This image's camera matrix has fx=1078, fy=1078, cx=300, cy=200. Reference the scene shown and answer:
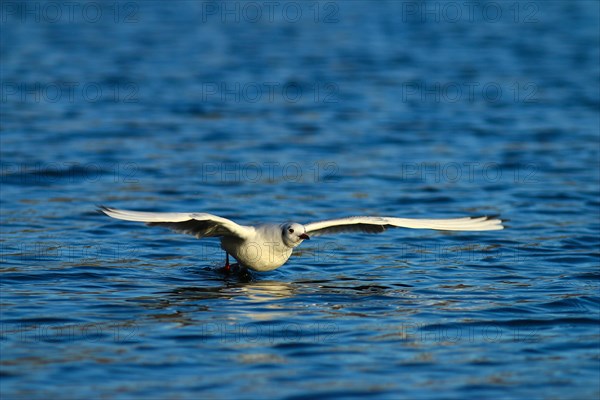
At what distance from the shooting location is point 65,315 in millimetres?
11086

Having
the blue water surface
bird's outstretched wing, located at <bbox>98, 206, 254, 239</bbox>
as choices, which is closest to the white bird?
bird's outstretched wing, located at <bbox>98, 206, 254, 239</bbox>

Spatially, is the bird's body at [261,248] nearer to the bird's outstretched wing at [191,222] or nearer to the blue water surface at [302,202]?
the bird's outstretched wing at [191,222]

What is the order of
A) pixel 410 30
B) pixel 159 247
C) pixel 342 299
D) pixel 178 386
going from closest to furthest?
1. pixel 178 386
2. pixel 342 299
3. pixel 159 247
4. pixel 410 30

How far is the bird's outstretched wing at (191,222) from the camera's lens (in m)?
11.5

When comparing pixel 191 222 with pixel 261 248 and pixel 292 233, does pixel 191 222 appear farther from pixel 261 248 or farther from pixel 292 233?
pixel 292 233

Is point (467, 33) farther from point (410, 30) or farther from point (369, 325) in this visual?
point (369, 325)

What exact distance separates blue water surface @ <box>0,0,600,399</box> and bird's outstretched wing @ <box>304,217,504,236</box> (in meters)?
0.60

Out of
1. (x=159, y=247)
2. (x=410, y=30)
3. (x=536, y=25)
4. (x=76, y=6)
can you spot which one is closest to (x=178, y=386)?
(x=159, y=247)

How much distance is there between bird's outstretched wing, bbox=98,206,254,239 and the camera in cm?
1148

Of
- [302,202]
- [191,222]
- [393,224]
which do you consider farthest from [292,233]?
[302,202]

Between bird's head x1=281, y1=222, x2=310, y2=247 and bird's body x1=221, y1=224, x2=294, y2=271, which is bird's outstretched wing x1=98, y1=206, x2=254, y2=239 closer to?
bird's body x1=221, y1=224, x2=294, y2=271

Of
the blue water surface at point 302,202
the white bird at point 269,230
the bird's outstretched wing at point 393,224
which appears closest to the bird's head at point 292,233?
the white bird at point 269,230

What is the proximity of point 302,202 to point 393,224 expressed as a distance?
14.8 feet

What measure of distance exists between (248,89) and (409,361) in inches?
A: 705
